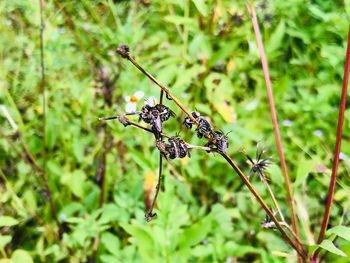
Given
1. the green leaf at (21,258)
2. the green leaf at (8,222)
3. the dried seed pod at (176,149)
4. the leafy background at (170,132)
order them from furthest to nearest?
the leafy background at (170,132) < the green leaf at (21,258) < the green leaf at (8,222) < the dried seed pod at (176,149)

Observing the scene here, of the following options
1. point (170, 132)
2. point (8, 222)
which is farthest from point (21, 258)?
point (170, 132)

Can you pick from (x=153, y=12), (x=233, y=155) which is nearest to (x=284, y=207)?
(x=233, y=155)

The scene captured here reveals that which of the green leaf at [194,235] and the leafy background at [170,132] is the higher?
the leafy background at [170,132]

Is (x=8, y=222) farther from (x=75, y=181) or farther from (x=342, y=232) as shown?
(x=342, y=232)

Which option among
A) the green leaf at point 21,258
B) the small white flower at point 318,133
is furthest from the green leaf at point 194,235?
the small white flower at point 318,133

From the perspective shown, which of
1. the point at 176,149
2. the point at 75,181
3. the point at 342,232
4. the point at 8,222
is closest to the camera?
the point at 176,149

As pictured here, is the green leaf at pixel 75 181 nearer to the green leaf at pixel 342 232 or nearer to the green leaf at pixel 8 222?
the green leaf at pixel 8 222

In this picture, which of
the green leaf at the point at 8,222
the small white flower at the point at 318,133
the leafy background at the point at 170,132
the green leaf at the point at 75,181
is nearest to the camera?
the green leaf at the point at 8,222
